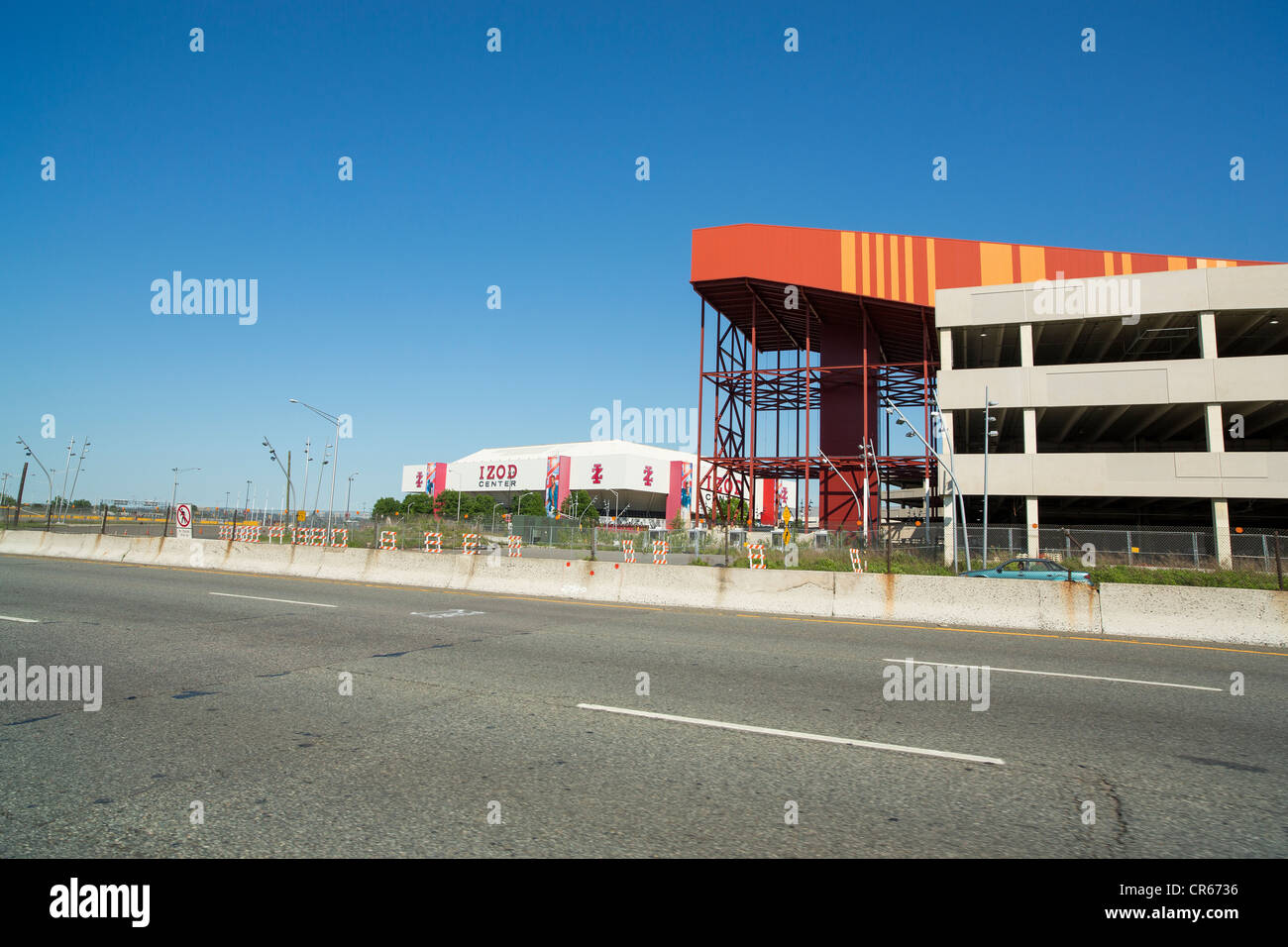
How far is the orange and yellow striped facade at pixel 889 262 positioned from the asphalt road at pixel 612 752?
115 ft

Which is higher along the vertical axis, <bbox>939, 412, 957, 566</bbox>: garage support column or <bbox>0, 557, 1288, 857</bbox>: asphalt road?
<bbox>939, 412, 957, 566</bbox>: garage support column

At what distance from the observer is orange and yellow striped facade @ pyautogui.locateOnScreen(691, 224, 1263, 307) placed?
38.1 metres

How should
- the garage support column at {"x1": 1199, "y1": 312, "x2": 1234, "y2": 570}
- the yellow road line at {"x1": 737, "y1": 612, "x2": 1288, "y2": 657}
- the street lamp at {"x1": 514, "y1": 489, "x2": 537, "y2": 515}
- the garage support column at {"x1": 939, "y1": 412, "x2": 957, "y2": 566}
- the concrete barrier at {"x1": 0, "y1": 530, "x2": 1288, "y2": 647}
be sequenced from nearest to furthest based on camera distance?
the yellow road line at {"x1": 737, "y1": 612, "x2": 1288, "y2": 657}, the concrete barrier at {"x1": 0, "y1": 530, "x2": 1288, "y2": 647}, the garage support column at {"x1": 1199, "y1": 312, "x2": 1234, "y2": 570}, the garage support column at {"x1": 939, "y1": 412, "x2": 957, "y2": 566}, the street lamp at {"x1": 514, "y1": 489, "x2": 537, "y2": 515}

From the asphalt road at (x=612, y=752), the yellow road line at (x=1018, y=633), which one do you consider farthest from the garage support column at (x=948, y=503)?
the asphalt road at (x=612, y=752)

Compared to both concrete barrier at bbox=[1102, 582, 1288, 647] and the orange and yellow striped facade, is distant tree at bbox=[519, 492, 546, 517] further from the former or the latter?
concrete barrier at bbox=[1102, 582, 1288, 647]

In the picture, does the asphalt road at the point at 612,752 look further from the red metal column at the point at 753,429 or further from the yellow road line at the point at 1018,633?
the red metal column at the point at 753,429

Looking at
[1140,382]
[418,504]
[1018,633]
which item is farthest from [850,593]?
[418,504]

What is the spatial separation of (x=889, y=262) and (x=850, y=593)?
34.0 meters

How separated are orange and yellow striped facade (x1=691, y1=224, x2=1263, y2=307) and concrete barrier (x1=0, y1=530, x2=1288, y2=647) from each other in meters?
30.7

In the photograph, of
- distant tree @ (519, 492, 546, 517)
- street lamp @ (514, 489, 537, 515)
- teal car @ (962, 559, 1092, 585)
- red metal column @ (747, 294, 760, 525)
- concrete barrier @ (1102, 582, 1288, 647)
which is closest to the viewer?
concrete barrier @ (1102, 582, 1288, 647)


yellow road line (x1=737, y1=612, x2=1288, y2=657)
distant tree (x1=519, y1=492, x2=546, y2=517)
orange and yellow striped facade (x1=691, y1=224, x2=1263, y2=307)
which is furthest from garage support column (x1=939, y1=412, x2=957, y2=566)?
distant tree (x1=519, y1=492, x2=546, y2=517)

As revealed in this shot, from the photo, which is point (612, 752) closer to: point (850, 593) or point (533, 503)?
point (850, 593)

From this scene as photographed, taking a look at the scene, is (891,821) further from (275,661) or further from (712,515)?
(712,515)

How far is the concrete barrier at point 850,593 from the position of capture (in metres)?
11.6
